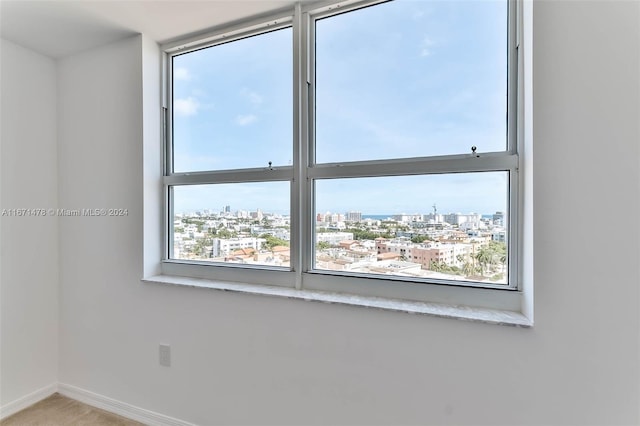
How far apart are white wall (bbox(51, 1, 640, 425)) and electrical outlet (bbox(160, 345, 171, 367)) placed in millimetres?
57

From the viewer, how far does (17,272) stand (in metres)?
1.88

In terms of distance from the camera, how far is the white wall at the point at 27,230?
6.01 ft

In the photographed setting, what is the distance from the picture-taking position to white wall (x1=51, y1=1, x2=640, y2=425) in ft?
3.30

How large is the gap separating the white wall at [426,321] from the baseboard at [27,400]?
342mm

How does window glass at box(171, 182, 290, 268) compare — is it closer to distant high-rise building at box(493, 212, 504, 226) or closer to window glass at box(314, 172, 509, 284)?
window glass at box(314, 172, 509, 284)

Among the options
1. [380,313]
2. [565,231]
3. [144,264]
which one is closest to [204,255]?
[144,264]

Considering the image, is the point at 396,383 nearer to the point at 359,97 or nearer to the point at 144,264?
the point at 359,97

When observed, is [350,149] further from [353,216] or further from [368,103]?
[353,216]

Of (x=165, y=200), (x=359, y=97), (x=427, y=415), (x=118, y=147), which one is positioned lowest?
(x=427, y=415)

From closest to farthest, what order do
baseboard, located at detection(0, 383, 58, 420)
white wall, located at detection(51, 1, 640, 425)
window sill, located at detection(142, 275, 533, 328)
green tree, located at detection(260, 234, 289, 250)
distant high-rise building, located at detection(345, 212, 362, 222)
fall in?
1. white wall, located at detection(51, 1, 640, 425)
2. window sill, located at detection(142, 275, 533, 328)
3. distant high-rise building, located at detection(345, 212, 362, 222)
4. green tree, located at detection(260, 234, 289, 250)
5. baseboard, located at detection(0, 383, 58, 420)

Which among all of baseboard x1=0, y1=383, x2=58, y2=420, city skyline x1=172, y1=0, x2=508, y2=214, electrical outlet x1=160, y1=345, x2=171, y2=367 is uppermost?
city skyline x1=172, y1=0, x2=508, y2=214

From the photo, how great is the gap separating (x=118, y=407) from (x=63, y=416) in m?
0.35

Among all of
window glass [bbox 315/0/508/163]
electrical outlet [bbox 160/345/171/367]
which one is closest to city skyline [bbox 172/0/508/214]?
window glass [bbox 315/0/508/163]

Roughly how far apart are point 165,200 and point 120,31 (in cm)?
106
